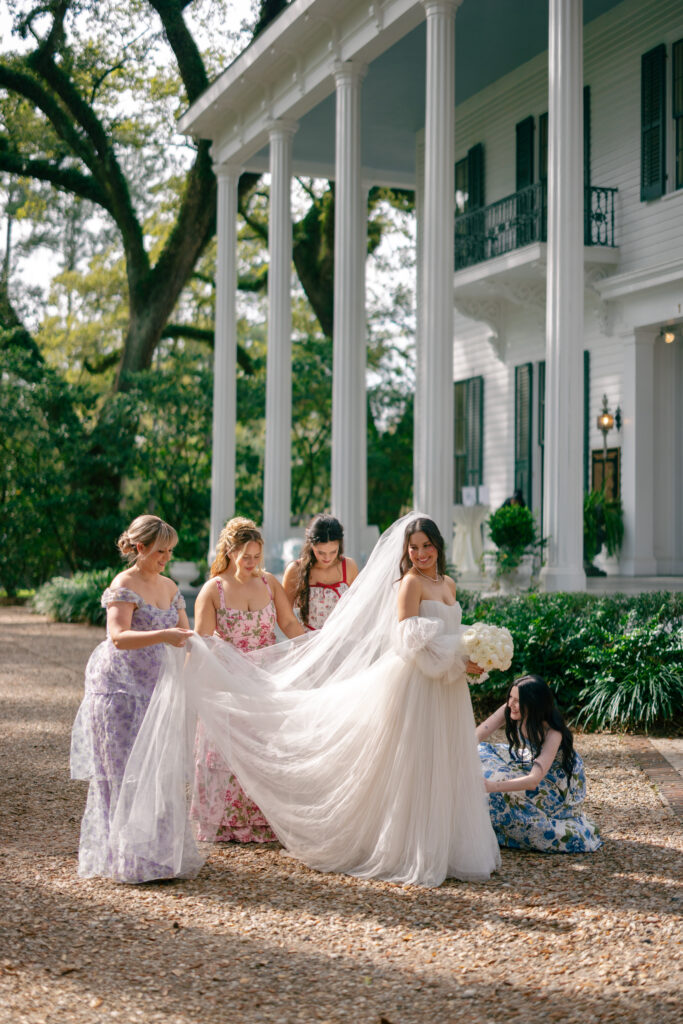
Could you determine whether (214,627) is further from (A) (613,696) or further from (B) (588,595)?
(B) (588,595)

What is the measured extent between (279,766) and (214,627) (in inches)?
33.4

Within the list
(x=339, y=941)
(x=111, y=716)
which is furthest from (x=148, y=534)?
(x=339, y=941)

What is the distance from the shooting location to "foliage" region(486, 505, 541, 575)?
1252 centimetres

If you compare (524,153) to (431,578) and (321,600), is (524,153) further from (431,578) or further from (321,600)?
(431,578)

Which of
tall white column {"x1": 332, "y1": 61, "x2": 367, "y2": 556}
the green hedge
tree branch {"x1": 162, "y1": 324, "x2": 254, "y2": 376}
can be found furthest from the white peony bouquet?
tree branch {"x1": 162, "y1": 324, "x2": 254, "y2": 376}

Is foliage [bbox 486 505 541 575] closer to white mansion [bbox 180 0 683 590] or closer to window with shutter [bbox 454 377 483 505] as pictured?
white mansion [bbox 180 0 683 590]

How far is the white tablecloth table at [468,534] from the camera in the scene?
1612 centimetres

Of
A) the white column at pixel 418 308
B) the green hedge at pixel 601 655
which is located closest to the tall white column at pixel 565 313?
the green hedge at pixel 601 655

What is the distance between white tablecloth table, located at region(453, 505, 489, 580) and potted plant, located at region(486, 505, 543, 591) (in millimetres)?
3154

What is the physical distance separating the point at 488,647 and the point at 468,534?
433 inches

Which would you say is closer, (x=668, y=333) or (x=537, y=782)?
(x=537, y=782)

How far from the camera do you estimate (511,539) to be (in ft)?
41.5

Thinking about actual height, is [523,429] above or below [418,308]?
below

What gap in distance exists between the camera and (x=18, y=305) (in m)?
43.1
